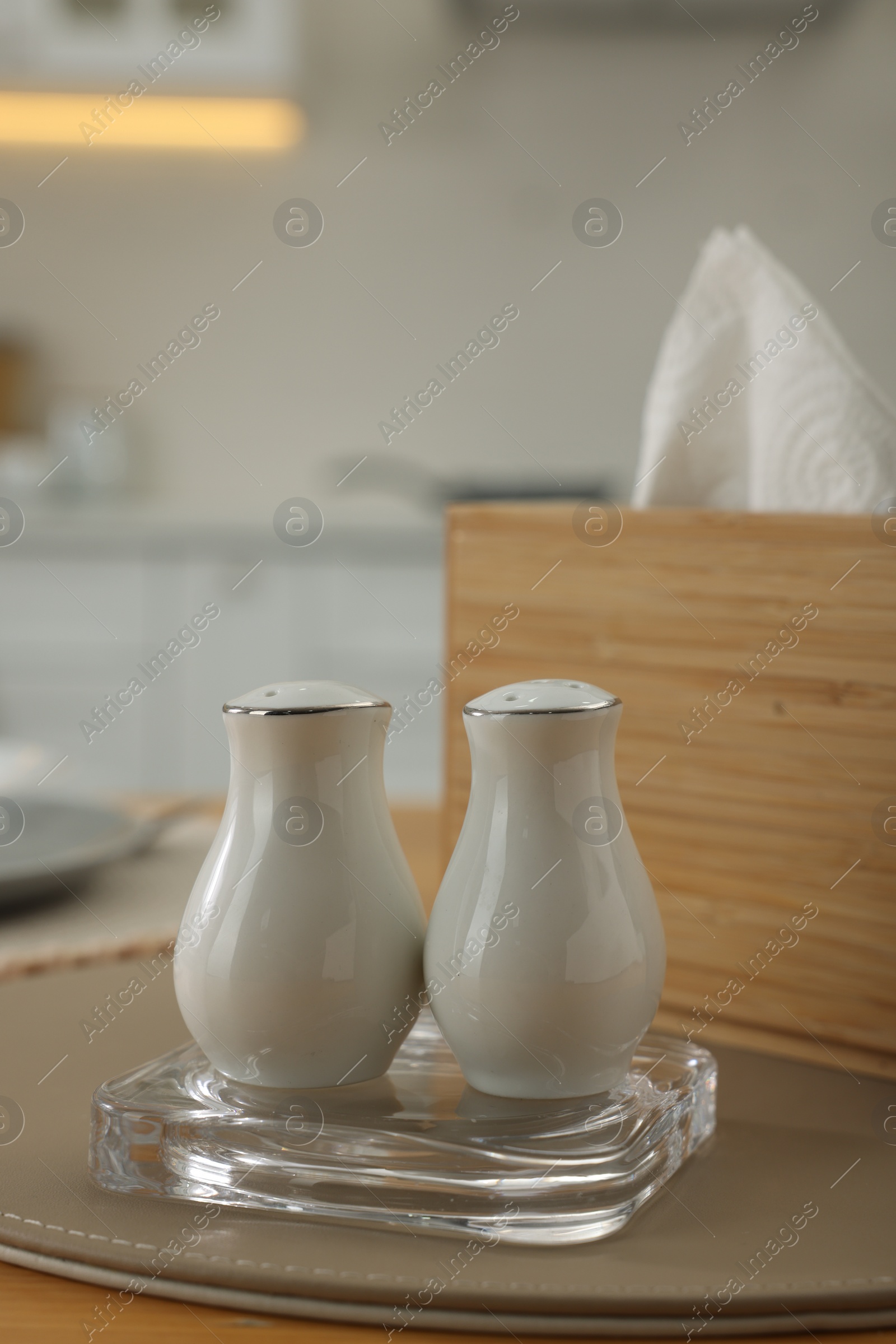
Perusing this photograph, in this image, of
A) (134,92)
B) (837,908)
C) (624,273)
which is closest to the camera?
(837,908)

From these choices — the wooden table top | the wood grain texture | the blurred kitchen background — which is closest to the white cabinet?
the blurred kitchen background

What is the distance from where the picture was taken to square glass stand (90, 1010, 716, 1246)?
417 mm

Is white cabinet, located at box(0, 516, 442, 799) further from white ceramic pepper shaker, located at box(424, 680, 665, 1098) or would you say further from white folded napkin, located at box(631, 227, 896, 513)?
white ceramic pepper shaker, located at box(424, 680, 665, 1098)

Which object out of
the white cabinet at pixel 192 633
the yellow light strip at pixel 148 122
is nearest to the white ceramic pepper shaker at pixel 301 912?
the white cabinet at pixel 192 633

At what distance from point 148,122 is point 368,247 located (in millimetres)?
580

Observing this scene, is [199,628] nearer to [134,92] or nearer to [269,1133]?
[134,92]

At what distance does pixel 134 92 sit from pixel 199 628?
124cm

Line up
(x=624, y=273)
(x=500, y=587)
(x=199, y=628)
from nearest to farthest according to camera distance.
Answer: (x=500, y=587) < (x=199, y=628) < (x=624, y=273)

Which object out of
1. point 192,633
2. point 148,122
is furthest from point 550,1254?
point 148,122

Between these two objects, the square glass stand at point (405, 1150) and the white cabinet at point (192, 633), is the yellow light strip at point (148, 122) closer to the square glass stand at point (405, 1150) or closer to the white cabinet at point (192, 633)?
the white cabinet at point (192, 633)

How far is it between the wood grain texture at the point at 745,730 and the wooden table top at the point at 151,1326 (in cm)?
28

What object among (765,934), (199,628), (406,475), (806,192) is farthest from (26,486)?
(765,934)

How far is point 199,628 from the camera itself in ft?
8.35

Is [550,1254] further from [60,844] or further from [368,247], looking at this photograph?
[368,247]
